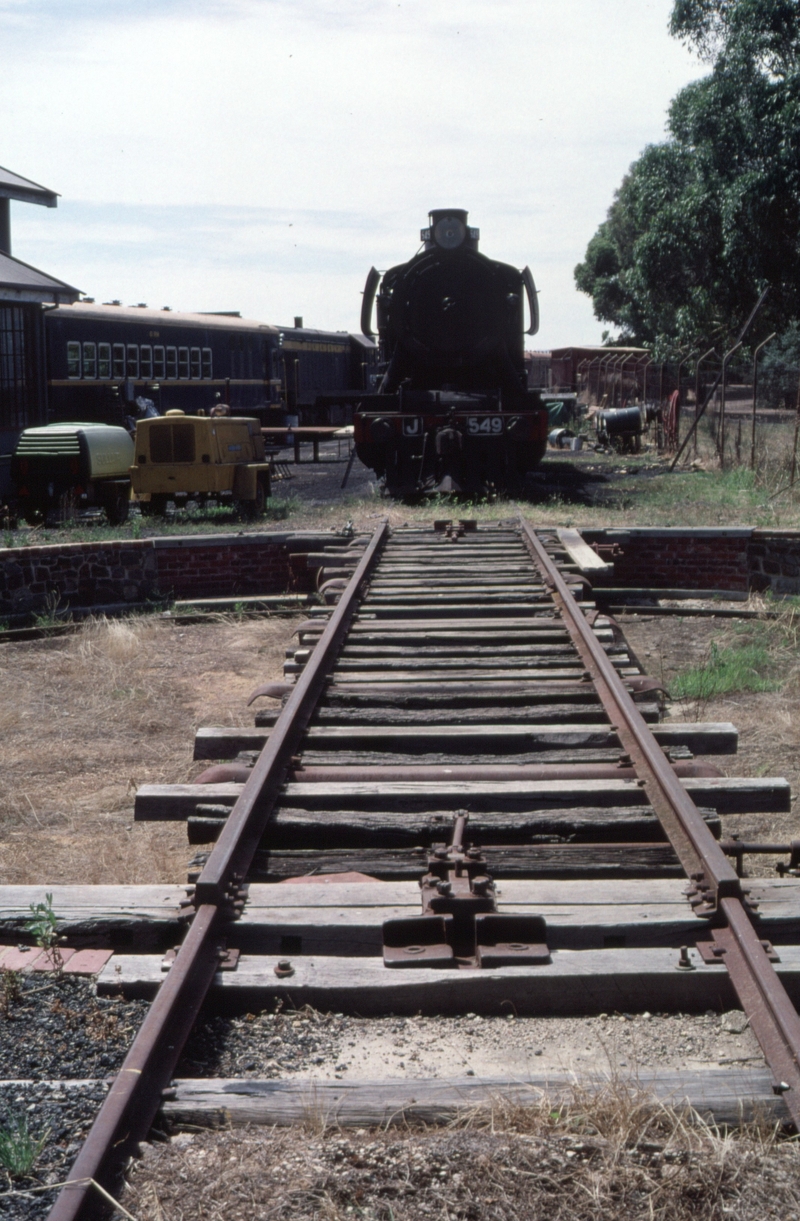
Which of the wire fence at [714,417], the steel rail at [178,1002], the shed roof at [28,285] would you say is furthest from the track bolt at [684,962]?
the shed roof at [28,285]

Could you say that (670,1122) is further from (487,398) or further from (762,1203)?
(487,398)

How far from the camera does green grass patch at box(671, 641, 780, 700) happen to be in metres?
7.93

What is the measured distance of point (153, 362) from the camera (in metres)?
26.6

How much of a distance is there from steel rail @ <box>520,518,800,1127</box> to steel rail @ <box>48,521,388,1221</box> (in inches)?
52.3

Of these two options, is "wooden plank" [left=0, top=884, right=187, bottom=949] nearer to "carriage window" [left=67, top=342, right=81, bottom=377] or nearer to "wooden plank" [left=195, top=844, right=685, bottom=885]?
"wooden plank" [left=195, top=844, right=685, bottom=885]

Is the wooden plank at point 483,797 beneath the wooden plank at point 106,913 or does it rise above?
above

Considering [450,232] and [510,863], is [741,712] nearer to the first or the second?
[510,863]

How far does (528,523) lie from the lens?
1170cm

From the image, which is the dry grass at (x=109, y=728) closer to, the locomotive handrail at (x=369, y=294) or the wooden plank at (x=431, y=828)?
the wooden plank at (x=431, y=828)

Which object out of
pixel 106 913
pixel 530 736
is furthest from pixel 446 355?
pixel 106 913

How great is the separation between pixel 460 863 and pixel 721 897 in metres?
0.76

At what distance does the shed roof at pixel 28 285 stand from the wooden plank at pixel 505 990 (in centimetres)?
1733

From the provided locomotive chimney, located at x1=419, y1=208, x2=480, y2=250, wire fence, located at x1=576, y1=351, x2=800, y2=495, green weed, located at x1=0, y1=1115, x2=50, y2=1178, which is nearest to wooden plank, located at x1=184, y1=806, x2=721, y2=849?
green weed, located at x1=0, y1=1115, x2=50, y2=1178

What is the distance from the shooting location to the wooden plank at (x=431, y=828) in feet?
13.7
